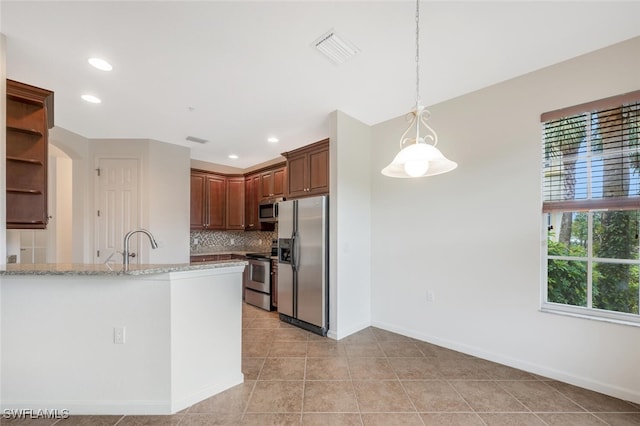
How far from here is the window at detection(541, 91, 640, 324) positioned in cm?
214

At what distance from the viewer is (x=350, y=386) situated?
2266 mm

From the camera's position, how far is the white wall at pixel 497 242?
86.2 inches

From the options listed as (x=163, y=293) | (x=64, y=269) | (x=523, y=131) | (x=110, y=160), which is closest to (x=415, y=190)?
(x=523, y=131)

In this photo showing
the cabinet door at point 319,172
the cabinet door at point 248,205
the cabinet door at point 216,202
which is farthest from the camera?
the cabinet door at point 248,205

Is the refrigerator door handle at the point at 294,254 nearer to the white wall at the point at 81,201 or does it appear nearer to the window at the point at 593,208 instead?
the window at the point at 593,208

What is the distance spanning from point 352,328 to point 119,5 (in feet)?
12.3

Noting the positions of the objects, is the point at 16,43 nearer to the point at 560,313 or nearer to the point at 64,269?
the point at 64,269

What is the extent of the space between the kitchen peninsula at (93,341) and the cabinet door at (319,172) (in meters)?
2.03

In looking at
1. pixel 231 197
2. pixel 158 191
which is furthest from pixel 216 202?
pixel 158 191

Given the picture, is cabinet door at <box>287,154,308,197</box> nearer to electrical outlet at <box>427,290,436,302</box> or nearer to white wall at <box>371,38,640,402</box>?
white wall at <box>371,38,640,402</box>

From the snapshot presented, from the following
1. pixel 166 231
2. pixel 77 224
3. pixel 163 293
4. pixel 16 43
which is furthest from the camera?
pixel 166 231

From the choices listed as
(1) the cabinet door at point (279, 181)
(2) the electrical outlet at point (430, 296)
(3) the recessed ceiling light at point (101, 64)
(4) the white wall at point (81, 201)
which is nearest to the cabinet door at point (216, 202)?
(1) the cabinet door at point (279, 181)

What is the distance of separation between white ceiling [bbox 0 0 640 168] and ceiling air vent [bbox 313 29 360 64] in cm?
5

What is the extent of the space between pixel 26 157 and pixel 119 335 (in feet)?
6.11
